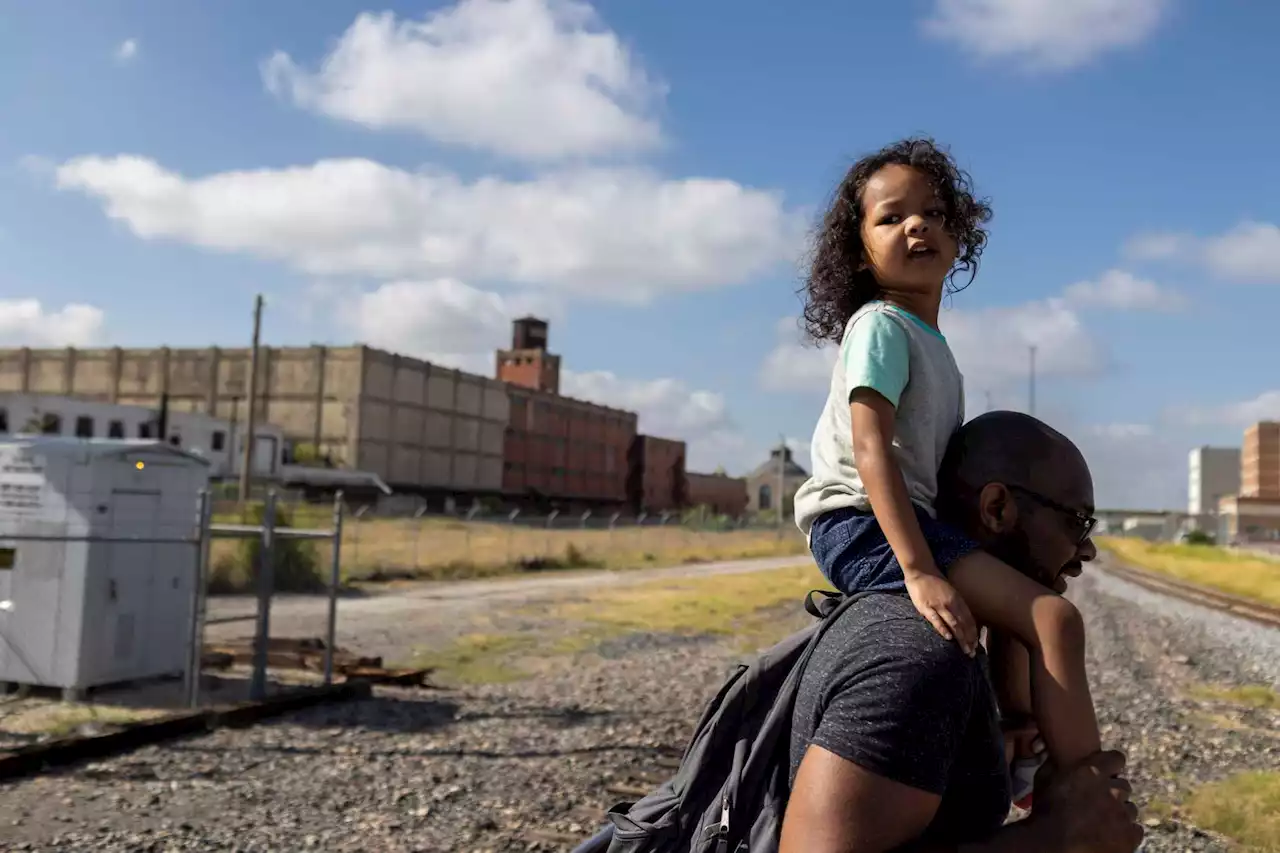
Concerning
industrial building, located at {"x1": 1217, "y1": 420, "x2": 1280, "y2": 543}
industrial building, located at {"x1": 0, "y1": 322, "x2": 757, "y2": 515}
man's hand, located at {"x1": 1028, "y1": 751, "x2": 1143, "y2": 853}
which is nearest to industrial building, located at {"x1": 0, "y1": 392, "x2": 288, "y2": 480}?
industrial building, located at {"x1": 0, "y1": 322, "x2": 757, "y2": 515}

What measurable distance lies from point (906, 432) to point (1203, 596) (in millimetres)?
34001

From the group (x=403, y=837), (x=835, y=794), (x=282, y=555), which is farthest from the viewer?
(x=282, y=555)

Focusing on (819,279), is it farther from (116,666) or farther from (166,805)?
(116,666)

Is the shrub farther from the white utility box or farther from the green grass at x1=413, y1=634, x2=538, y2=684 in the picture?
the white utility box

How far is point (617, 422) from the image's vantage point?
4117 inches

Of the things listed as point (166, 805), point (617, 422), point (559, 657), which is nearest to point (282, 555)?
point (559, 657)

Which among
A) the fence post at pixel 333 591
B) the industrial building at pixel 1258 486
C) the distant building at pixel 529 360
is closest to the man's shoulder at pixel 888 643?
the fence post at pixel 333 591

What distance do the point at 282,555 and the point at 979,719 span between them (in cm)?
2551

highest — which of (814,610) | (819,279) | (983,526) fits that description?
(819,279)

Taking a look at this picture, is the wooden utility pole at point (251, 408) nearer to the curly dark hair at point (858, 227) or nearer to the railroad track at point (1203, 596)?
the railroad track at point (1203, 596)

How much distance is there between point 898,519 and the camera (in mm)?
1980

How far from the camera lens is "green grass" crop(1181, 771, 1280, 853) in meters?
7.36

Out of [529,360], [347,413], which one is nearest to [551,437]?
[529,360]

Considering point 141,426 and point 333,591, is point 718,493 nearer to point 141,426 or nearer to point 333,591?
point 141,426
